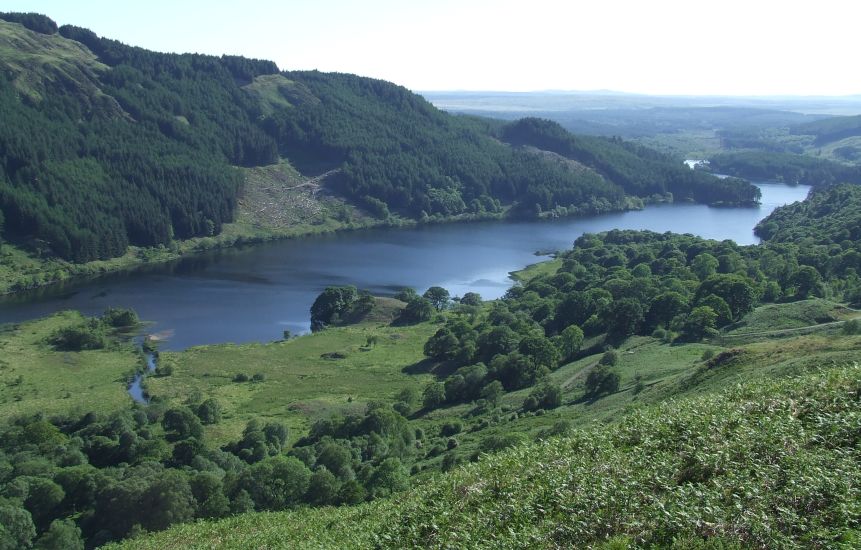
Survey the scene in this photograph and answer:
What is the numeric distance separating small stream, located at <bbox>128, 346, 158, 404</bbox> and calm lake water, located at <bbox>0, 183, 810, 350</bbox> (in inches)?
139

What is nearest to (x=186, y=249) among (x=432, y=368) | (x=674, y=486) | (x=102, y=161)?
(x=102, y=161)

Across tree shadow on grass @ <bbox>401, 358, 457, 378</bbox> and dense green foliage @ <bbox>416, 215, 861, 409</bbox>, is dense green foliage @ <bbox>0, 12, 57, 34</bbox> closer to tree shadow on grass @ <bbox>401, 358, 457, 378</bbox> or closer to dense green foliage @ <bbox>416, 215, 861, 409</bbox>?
dense green foliage @ <bbox>416, 215, 861, 409</bbox>

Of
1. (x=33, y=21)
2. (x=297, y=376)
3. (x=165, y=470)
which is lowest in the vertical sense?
(x=297, y=376)

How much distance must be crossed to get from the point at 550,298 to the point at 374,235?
81.5m

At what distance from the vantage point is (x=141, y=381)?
7169 cm

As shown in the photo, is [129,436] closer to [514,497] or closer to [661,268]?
[514,497]

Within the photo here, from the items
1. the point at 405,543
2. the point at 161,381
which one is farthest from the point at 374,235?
the point at 405,543

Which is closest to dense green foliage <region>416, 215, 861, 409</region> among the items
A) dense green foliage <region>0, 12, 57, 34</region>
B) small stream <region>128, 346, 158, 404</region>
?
small stream <region>128, 346, 158, 404</region>

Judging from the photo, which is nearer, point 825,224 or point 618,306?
point 618,306

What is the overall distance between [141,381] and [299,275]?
2135 inches

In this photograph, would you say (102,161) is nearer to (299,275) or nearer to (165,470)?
(299,275)

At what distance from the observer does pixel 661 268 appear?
106125mm

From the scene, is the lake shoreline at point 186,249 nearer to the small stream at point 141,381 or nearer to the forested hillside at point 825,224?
the small stream at point 141,381

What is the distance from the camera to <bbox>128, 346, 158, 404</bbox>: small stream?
221 ft
